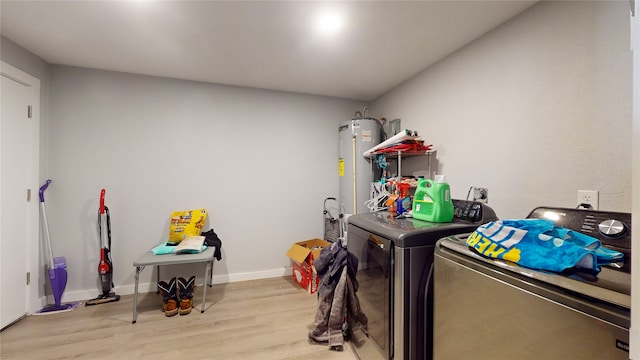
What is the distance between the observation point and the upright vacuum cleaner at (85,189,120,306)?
7.76 feet

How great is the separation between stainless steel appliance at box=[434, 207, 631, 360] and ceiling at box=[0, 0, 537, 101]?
1428 millimetres

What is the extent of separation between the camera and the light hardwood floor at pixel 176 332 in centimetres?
172

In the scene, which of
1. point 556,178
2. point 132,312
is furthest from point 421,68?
point 132,312

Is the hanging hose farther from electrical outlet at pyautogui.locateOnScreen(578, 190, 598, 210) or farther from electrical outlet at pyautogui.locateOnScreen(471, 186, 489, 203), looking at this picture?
electrical outlet at pyautogui.locateOnScreen(578, 190, 598, 210)

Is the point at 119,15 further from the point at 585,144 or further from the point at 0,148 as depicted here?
the point at 585,144

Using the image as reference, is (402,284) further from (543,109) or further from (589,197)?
(543,109)

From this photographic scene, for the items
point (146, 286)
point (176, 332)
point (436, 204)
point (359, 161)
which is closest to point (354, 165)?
point (359, 161)

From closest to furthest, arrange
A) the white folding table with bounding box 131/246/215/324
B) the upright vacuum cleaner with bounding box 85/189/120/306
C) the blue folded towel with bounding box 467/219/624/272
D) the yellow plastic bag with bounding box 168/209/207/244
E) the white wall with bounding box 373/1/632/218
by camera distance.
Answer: the blue folded towel with bounding box 467/219/624/272, the white wall with bounding box 373/1/632/218, the white folding table with bounding box 131/246/215/324, the upright vacuum cleaner with bounding box 85/189/120/306, the yellow plastic bag with bounding box 168/209/207/244

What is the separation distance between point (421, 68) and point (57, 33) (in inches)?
119

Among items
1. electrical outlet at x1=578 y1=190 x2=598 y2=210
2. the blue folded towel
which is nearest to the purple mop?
the blue folded towel

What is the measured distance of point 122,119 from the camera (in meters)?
2.56

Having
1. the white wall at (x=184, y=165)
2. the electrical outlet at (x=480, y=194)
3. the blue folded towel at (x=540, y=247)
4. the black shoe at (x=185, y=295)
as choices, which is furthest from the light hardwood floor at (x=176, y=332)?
the electrical outlet at (x=480, y=194)

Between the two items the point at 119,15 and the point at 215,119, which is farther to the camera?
the point at 215,119

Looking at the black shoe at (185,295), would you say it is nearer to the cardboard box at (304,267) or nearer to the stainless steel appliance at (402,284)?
the cardboard box at (304,267)
